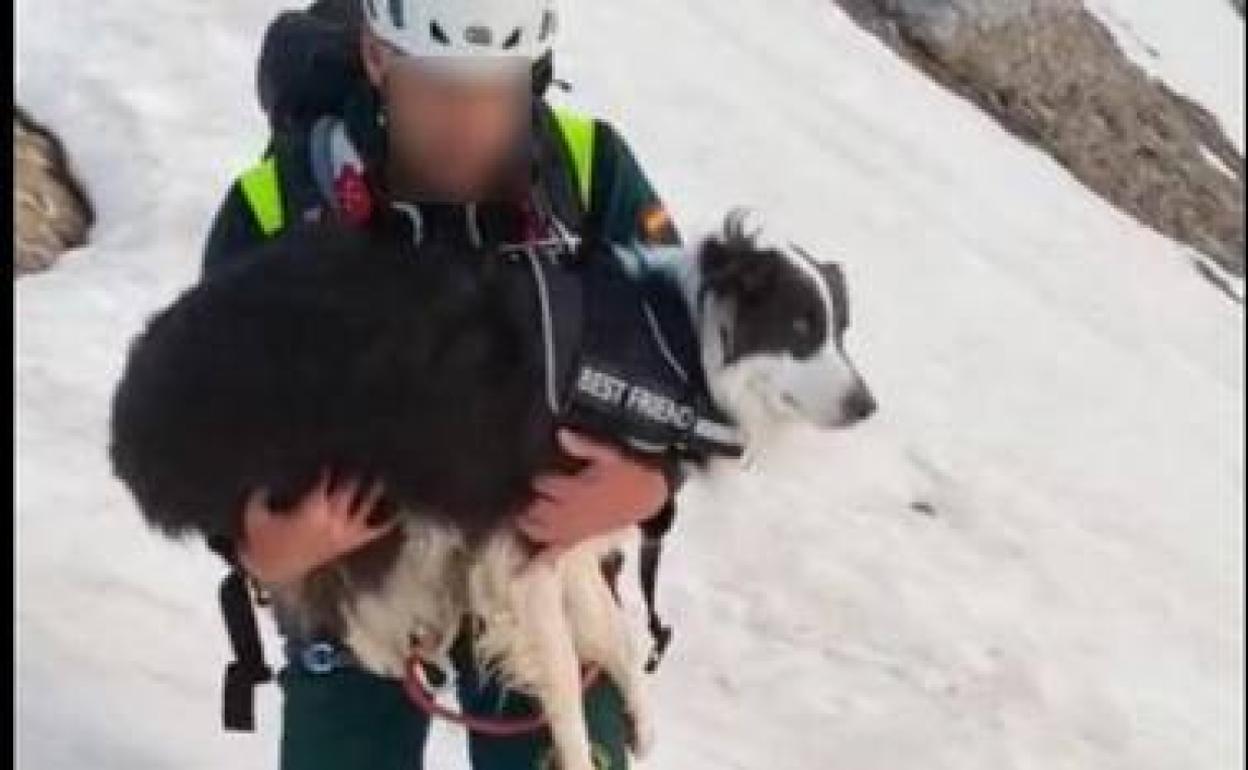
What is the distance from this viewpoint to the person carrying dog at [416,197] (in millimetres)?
3654

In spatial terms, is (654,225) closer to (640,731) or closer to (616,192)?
(616,192)

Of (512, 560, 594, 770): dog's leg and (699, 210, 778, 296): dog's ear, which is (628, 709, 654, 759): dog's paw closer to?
(512, 560, 594, 770): dog's leg

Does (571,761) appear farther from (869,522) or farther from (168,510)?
(869,522)

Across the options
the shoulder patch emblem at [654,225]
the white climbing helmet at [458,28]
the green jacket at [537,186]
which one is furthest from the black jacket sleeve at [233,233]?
the shoulder patch emblem at [654,225]

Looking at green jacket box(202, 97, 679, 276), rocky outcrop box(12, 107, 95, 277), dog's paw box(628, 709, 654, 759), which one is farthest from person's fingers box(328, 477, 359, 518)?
rocky outcrop box(12, 107, 95, 277)

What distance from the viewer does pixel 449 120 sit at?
3.63 metres

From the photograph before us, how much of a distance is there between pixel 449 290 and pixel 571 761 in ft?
2.57

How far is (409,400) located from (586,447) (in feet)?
0.87

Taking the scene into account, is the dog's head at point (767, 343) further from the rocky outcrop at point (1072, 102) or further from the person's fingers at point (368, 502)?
the rocky outcrop at point (1072, 102)

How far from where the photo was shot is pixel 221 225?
12.5 ft

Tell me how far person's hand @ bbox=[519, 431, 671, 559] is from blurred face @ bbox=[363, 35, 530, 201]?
41 cm

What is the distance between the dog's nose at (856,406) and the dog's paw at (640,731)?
2.56 feet

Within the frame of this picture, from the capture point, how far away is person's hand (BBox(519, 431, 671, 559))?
3.71 metres

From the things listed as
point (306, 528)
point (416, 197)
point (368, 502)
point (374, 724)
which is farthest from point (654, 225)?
point (374, 724)
